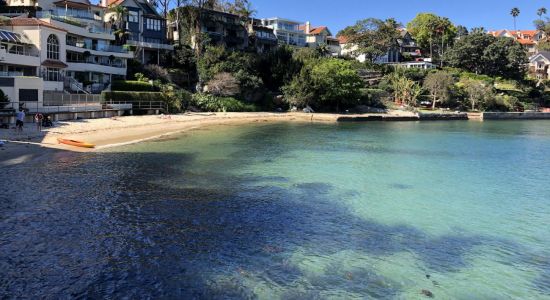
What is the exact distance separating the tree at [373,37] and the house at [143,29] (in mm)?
51437

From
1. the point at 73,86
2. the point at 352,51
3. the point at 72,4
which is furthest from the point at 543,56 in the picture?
the point at 73,86

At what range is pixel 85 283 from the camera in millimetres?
10406

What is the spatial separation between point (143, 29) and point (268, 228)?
62.0 meters

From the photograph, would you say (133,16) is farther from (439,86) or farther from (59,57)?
(439,86)

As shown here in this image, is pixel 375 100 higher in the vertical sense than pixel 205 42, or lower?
lower

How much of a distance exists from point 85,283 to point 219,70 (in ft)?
189

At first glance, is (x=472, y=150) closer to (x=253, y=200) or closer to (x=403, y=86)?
(x=253, y=200)

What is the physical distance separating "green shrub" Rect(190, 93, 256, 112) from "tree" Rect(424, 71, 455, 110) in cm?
3585

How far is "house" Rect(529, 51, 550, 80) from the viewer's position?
123 metres

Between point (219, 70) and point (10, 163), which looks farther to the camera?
point (219, 70)

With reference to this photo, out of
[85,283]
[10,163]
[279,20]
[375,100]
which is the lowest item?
[85,283]

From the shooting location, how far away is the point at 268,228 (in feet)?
49.6

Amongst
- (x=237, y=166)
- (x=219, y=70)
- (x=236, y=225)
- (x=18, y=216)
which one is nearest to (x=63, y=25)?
(x=219, y=70)

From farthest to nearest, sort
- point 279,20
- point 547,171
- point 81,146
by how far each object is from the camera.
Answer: point 279,20
point 81,146
point 547,171
